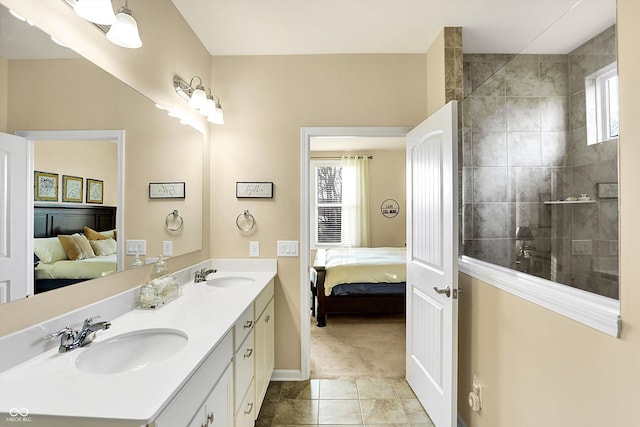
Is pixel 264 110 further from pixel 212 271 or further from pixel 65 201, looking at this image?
pixel 65 201

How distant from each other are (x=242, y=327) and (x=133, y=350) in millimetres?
473

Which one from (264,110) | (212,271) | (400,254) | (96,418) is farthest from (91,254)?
(400,254)

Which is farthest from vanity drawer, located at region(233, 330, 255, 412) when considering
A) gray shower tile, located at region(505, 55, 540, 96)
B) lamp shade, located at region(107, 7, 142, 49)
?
gray shower tile, located at region(505, 55, 540, 96)

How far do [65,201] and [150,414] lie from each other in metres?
0.87

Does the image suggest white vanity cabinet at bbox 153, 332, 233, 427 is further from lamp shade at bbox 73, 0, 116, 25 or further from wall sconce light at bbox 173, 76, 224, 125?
wall sconce light at bbox 173, 76, 224, 125

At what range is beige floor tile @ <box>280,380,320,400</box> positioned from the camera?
7.23 feet

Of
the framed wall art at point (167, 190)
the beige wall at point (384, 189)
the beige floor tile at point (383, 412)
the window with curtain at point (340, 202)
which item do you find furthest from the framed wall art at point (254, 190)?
the beige wall at point (384, 189)

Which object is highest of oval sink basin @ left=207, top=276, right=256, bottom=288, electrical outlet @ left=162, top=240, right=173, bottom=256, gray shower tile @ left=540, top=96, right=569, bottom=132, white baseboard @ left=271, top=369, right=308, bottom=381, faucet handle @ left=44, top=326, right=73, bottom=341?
gray shower tile @ left=540, top=96, right=569, bottom=132

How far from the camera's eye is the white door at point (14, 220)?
0.92 meters

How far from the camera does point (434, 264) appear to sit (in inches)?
74.9

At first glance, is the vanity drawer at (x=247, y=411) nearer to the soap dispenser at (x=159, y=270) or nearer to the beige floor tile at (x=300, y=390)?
the beige floor tile at (x=300, y=390)

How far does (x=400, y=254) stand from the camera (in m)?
4.52

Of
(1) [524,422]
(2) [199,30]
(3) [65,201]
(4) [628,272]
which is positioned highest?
(2) [199,30]

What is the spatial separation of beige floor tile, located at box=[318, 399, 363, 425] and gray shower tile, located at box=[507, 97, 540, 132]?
82.1 inches
